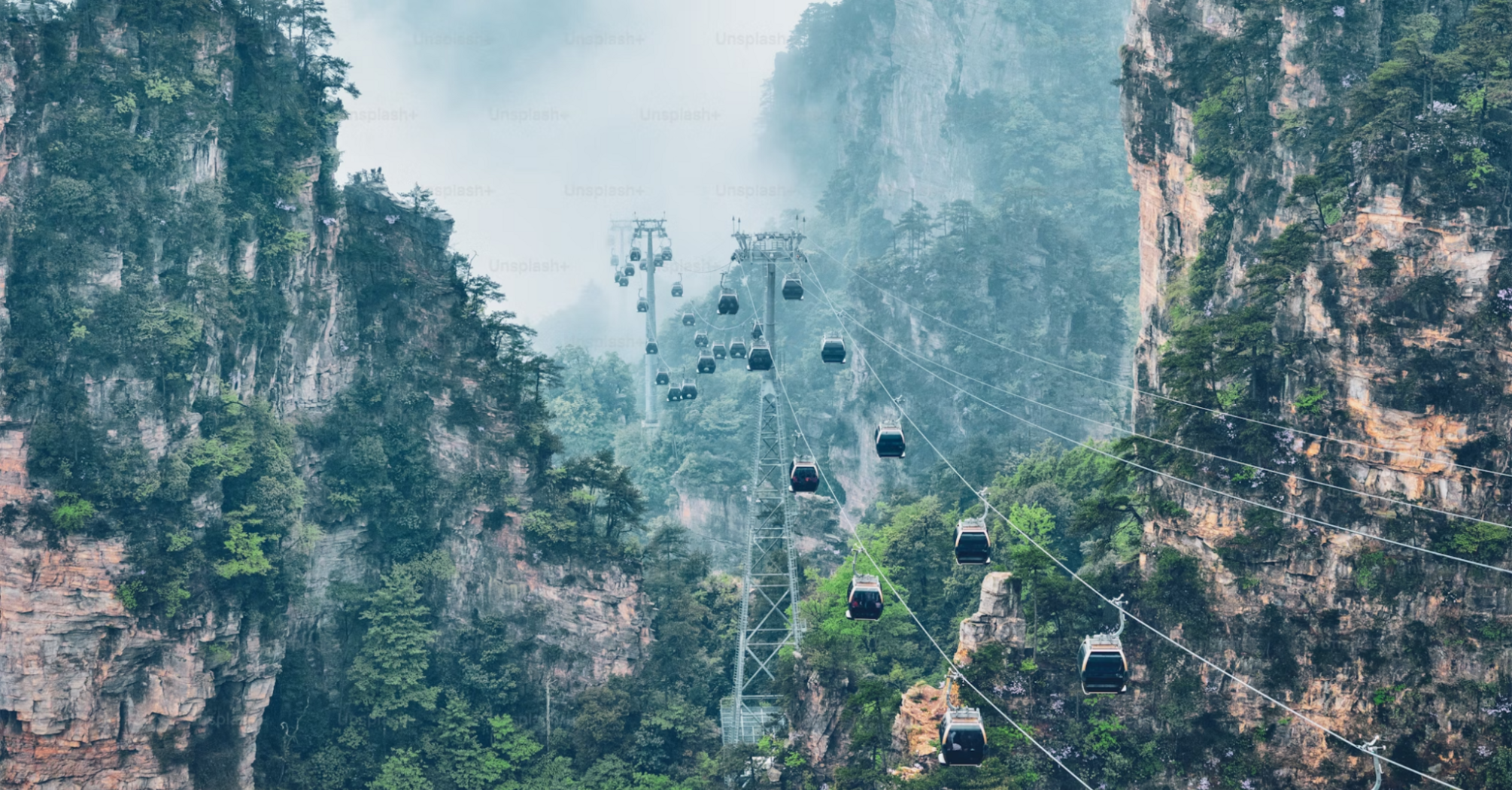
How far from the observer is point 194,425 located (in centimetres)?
5934

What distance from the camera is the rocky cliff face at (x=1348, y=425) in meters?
44.7

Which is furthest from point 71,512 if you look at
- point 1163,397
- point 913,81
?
point 913,81

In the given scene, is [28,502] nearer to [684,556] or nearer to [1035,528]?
[684,556]

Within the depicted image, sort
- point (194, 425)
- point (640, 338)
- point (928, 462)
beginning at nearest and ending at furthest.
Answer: point (194, 425), point (928, 462), point (640, 338)

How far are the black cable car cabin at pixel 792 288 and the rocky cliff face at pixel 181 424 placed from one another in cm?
1222

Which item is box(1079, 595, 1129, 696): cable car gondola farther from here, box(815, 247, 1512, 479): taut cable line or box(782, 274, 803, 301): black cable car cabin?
box(782, 274, 803, 301): black cable car cabin

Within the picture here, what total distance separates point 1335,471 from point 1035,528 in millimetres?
15984

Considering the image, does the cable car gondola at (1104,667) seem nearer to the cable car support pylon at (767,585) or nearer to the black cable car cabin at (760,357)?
the cable car support pylon at (767,585)

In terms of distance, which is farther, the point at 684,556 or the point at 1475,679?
the point at 684,556

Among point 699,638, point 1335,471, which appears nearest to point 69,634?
point 699,638

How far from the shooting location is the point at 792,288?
202 ft

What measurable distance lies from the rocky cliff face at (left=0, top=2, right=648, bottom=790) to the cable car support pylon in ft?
15.4

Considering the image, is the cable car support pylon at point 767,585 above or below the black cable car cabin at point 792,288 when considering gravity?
below

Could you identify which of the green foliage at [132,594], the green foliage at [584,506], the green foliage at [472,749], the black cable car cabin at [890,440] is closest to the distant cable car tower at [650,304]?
the green foliage at [584,506]
